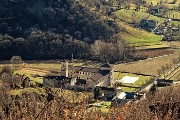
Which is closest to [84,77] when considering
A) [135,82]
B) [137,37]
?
[135,82]

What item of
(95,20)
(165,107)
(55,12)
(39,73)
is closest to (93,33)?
(95,20)

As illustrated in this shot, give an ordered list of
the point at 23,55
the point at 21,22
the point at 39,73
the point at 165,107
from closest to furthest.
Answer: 1. the point at 165,107
2. the point at 39,73
3. the point at 23,55
4. the point at 21,22

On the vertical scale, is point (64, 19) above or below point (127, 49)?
above

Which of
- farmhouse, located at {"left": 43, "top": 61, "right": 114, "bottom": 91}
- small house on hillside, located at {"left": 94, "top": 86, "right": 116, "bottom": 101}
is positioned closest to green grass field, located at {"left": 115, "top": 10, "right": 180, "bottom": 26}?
farmhouse, located at {"left": 43, "top": 61, "right": 114, "bottom": 91}

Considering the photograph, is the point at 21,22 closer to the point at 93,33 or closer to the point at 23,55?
the point at 23,55

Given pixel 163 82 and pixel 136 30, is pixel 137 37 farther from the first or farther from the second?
pixel 163 82

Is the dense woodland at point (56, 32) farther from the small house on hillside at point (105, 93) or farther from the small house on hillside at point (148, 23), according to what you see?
the small house on hillside at point (105, 93)
